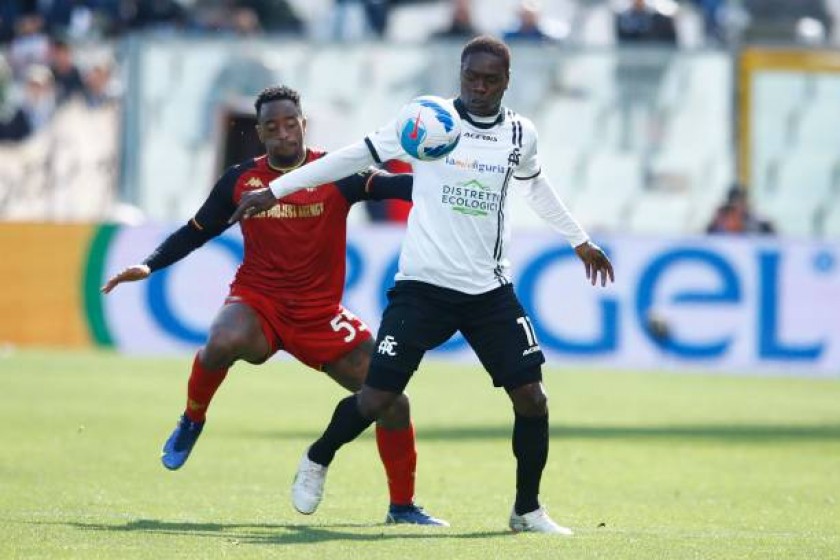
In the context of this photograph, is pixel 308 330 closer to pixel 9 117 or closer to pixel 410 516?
pixel 410 516

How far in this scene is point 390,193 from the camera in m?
10.0

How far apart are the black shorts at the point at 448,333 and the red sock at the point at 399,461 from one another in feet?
1.99

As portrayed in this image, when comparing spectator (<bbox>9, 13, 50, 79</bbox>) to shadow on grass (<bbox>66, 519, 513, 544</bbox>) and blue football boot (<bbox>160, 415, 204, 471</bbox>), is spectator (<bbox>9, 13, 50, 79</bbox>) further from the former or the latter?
shadow on grass (<bbox>66, 519, 513, 544</bbox>)

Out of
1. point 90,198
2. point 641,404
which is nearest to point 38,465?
point 641,404

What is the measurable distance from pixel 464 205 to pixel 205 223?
1717 mm

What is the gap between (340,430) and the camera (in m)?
9.48

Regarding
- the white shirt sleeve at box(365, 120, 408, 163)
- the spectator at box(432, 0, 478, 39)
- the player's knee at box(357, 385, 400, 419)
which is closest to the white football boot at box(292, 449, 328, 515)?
the player's knee at box(357, 385, 400, 419)

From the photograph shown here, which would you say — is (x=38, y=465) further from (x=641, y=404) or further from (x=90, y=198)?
(x=90, y=198)

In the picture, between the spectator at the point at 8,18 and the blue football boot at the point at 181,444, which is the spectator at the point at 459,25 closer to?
the spectator at the point at 8,18

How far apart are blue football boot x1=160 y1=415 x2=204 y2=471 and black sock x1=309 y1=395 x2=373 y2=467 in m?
1.00

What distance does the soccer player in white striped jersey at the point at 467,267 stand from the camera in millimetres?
9180

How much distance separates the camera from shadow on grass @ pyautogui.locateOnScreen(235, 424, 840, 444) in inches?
577

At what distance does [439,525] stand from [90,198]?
15600 mm

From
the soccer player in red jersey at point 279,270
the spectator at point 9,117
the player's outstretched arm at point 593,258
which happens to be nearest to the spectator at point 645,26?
the spectator at point 9,117
